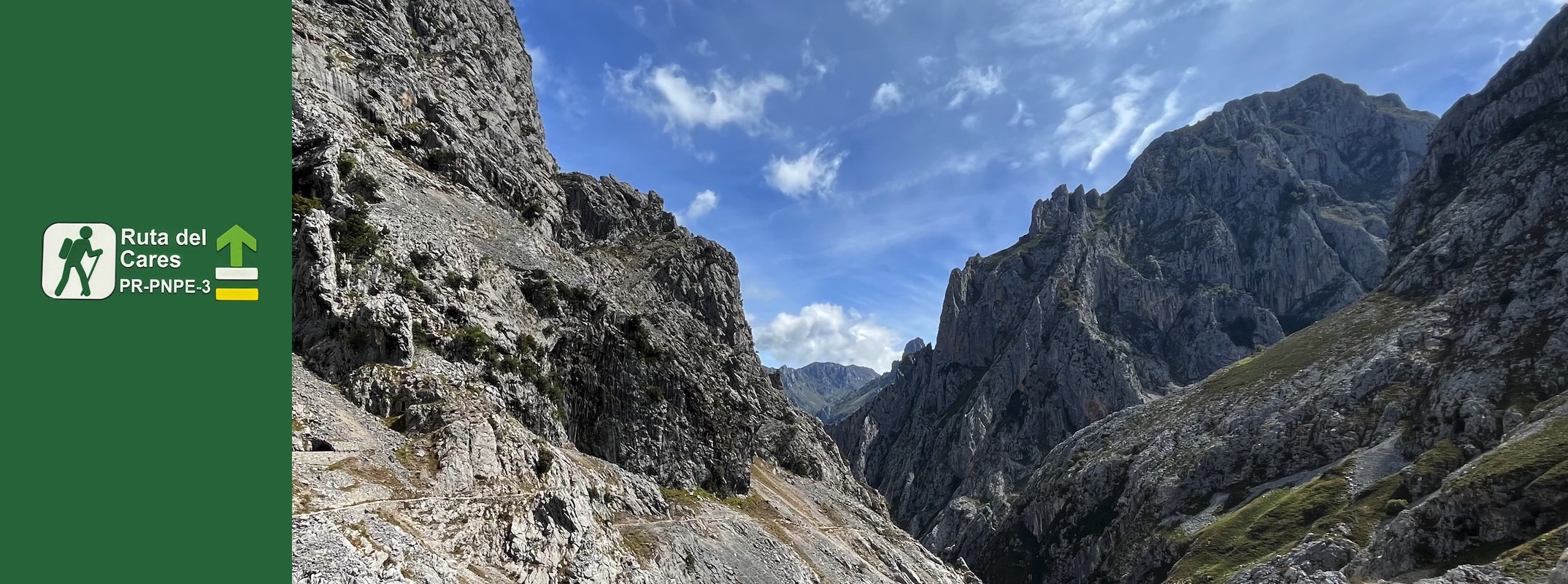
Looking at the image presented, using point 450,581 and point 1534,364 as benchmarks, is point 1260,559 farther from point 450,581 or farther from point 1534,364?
point 450,581

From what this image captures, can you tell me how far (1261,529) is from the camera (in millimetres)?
106688

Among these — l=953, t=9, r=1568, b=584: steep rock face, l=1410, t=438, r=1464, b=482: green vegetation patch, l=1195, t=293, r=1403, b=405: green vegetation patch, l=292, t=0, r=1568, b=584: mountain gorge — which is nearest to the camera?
l=292, t=0, r=1568, b=584: mountain gorge

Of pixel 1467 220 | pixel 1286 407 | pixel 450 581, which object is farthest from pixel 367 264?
pixel 1467 220

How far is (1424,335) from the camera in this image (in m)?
123

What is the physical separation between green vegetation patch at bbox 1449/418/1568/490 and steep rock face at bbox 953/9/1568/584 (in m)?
0.26
